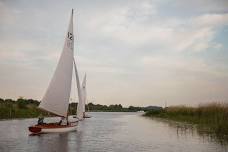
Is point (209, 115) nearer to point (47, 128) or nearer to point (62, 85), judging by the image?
point (62, 85)

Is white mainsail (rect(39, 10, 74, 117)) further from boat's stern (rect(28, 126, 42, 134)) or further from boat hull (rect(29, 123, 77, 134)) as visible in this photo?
boat's stern (rect(28, 126, 42, 134))

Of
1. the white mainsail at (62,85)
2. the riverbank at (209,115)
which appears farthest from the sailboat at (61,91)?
the riverbank at (209,115)

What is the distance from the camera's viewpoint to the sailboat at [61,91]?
113 feet

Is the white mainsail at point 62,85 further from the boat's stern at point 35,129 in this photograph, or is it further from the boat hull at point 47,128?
the boat's stern at point 35,129

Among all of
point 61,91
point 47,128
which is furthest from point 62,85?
point 47,128

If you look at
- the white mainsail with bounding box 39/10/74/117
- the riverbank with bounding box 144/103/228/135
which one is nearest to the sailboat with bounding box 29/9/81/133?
the white mainsail with bounding box 39/10/74/117

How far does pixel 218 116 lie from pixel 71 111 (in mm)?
69355

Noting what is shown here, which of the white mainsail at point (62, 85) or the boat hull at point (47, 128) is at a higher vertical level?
the white mainsail at point (62, 85)

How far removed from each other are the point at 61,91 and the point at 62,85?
622mm

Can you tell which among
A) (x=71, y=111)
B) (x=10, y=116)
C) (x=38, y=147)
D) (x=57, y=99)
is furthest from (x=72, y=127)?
(x=71, y=111)

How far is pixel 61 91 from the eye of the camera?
120 ft

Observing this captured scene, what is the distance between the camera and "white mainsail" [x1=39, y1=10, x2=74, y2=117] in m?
35.5

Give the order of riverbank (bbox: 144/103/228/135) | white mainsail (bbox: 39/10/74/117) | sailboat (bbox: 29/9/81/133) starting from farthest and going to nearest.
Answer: white mainsail (bbox: 39/10/74/117) → sailboat (bbox: 29/9/81/133) → riverbank (bbox: 144/103/228/135)

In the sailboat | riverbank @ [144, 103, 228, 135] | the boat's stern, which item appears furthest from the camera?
the sailboat
